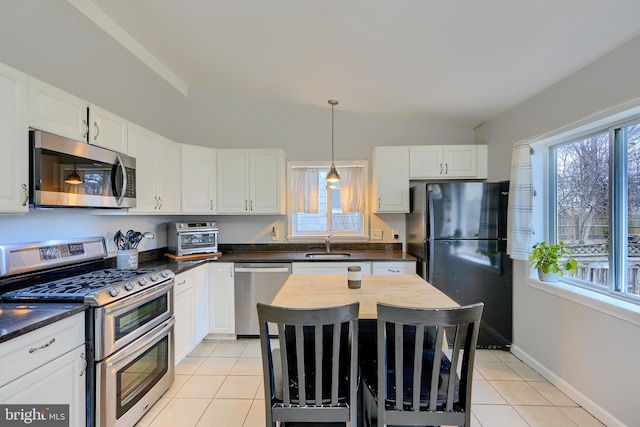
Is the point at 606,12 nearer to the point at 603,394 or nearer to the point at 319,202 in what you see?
the point at 603,394

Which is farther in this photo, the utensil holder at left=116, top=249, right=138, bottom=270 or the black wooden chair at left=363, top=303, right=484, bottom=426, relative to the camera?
the utensil holder at left=116, top=249, right=138, bottom=270

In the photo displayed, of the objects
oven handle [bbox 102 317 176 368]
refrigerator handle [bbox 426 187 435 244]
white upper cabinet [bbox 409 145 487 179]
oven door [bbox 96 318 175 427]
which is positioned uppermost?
white upper cabinet [bbox 409 145 487 179]

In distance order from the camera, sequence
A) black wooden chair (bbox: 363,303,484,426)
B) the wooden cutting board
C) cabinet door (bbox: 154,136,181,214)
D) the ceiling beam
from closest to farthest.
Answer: black wooden chair (bbox: 363,303,484,426) → the ceiling beam → cabinet door (bbox: 154,136,181,214) → the wooden cutting board

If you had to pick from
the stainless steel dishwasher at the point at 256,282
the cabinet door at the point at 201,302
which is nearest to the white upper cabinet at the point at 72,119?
the cabinet door at the point at 201,302

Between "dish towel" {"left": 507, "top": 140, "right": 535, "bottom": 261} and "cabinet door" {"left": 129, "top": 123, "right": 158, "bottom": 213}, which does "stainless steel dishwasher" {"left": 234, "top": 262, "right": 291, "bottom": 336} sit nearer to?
"cabinet door" {"left": 129, "top": 123, "right": 158, "bottom": 213}

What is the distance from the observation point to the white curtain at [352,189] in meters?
3.81

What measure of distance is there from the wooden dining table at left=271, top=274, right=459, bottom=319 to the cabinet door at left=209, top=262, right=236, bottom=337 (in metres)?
1.23

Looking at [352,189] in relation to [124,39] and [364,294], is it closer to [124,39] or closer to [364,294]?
[364,294]

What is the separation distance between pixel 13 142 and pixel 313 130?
2870 millimetres

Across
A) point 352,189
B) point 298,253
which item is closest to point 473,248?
point 352,189

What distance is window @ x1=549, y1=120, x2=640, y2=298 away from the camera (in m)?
1.95

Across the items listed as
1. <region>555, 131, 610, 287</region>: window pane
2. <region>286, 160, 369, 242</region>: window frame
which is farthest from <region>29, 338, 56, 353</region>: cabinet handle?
<region>555, 131, 610, 287</region>: window pane

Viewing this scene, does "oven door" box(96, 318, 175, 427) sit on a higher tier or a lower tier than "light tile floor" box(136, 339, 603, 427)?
higher

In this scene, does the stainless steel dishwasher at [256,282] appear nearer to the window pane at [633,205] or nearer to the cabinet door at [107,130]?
the cabinet door at [107,130]
